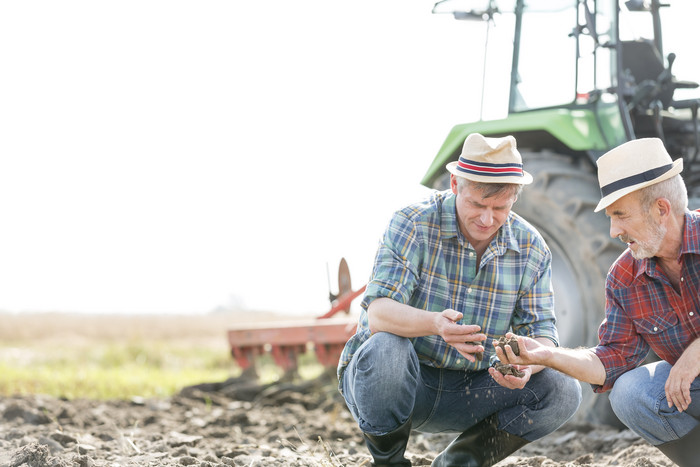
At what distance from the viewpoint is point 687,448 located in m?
2.99

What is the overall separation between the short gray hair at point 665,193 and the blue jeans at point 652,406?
24.7 inches

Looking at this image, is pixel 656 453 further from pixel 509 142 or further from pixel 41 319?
pixel 41 319

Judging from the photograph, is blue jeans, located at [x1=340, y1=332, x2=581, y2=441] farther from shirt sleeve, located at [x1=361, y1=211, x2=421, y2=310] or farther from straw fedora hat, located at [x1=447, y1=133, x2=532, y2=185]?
straw fedora hat, located at [x1=447, y1=133, x2=532, y2=185]

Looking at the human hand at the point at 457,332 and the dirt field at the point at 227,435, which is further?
the dirt field at the point at 227,435

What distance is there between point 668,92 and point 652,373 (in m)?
2.74

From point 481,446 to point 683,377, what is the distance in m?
0.79

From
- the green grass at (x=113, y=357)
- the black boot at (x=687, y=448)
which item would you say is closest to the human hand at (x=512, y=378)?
the black boot at (x=687, y=448)

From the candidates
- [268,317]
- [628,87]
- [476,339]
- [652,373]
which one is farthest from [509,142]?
[268,317]

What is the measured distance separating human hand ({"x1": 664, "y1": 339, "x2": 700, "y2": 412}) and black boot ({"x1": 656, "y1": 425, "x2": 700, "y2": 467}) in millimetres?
167

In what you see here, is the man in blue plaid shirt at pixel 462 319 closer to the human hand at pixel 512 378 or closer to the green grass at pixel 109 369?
the human hand at pixel 512 378

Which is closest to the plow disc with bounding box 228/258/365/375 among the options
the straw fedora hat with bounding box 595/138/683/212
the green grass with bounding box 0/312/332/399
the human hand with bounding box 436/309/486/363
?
the green grass with bounding box 0/312/332/399

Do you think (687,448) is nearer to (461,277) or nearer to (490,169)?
(461,277)

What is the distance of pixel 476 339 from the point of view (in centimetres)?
278

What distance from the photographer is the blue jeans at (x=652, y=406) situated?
116 inches
